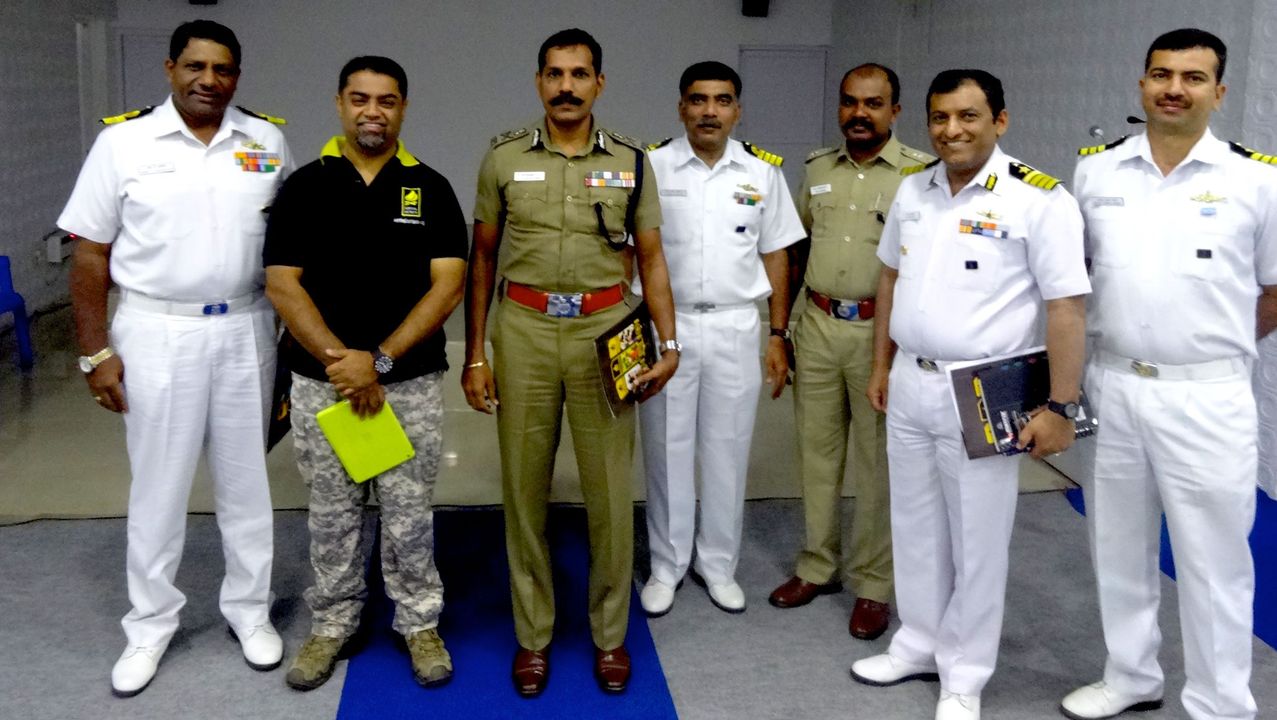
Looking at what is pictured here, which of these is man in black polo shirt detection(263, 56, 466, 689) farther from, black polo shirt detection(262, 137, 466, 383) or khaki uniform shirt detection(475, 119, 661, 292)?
khaki uniform shirt detection(475, 119, 661, 292)

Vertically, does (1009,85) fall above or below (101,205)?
above

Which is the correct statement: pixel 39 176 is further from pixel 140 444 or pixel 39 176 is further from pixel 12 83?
pixel 140 444

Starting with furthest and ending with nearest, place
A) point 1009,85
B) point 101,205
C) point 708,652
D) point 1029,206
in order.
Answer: point 1009,85
point 708,652
point 101,205
point 1029,206

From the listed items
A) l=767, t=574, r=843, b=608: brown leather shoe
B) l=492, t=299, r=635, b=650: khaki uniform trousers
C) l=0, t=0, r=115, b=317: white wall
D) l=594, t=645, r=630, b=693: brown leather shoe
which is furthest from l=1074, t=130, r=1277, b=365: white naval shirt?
l=0, t=0, r=115, b=317: white wall

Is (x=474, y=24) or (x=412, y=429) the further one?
(x=474, y=24)

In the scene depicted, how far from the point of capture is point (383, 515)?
3143 mm

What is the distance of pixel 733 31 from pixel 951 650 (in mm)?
8792

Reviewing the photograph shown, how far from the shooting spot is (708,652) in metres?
3.40

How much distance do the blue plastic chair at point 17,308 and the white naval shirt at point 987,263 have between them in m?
5.39

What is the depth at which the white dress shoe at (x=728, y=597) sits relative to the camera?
3678mm

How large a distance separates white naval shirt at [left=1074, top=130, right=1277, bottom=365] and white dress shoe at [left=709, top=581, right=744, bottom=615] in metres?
1.46

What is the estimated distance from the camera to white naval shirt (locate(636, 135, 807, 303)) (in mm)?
3533

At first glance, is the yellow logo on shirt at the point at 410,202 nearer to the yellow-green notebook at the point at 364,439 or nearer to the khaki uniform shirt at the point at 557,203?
the khaki uniform shirt at the point at 557,203

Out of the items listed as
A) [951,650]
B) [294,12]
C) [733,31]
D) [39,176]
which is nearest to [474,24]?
[294,12]
